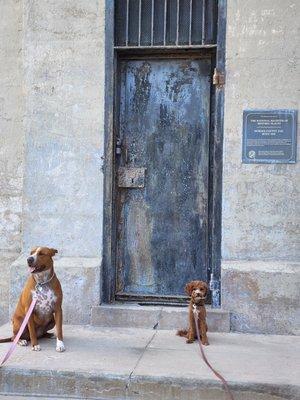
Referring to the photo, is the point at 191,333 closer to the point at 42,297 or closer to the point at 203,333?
the point at 203,333

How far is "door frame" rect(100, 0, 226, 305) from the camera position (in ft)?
19.5

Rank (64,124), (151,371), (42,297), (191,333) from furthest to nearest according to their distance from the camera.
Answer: (64,124) < (191,333) < (42,297) < (151,371)

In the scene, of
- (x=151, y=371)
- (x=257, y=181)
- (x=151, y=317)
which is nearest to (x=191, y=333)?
(x=151, y=317)

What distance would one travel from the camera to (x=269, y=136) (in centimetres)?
580

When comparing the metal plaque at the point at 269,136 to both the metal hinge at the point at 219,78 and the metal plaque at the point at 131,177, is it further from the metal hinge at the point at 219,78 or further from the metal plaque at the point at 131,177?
the metal plaque at the point at 131,177

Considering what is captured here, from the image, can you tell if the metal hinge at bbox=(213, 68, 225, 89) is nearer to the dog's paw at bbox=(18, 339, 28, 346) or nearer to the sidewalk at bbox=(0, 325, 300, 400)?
the sidewalk at bbox=(0, 325, 300, 400)

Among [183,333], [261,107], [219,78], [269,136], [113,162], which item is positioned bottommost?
[183,333]

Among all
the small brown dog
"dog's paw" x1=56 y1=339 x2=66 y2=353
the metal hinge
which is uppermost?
the metal hinge

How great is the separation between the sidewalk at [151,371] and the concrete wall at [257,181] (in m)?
0.61

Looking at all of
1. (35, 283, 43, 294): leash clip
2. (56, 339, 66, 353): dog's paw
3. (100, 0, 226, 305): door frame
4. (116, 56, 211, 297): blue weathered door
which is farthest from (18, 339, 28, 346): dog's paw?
(116, 56, 211, 297): blue weathered door

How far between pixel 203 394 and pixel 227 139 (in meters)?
2.61

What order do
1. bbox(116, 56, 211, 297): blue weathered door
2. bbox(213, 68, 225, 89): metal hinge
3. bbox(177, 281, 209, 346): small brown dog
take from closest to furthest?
bbox(177, 281, 209, 346): small brown dog < bbox(213, 68, 225, 89): metal hinge < bbox(116, 56, 211, 297): blue weathered door

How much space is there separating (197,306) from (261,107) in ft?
6.74

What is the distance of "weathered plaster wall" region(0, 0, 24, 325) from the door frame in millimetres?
979
